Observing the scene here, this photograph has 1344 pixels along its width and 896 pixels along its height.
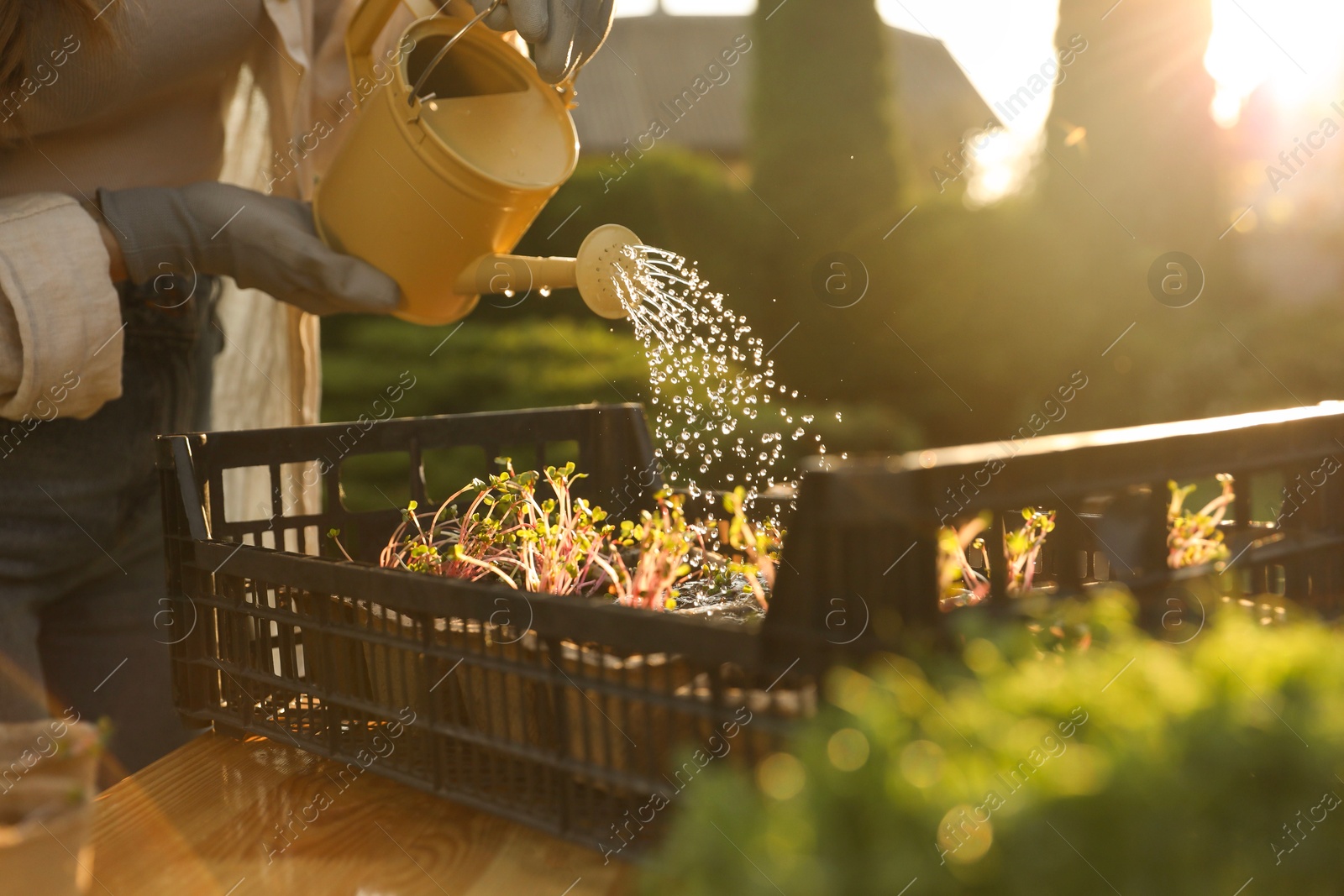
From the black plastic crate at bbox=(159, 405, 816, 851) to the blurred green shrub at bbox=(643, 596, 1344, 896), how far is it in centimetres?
8

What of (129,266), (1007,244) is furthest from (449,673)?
(1007,244)

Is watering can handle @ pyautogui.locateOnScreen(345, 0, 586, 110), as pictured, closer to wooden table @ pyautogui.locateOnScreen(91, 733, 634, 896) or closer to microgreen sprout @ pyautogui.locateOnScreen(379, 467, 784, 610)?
microgreen sprout @ pyautogui.locateOnScreen(379, 467, 784, 610)

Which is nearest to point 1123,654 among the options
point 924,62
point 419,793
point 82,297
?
point 419,793

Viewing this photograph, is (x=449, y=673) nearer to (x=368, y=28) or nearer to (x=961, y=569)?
(x=961, y=569)

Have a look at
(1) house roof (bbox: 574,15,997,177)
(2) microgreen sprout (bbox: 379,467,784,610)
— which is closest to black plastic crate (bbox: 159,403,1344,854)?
(2) microgreen sprout (bbox: 379,467,784,610)

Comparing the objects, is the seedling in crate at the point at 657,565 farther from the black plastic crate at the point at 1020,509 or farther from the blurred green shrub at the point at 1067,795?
the blurred green shrub at the point at 1067,795

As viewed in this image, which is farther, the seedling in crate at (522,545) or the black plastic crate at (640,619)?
the seedling in crate at (522,545)

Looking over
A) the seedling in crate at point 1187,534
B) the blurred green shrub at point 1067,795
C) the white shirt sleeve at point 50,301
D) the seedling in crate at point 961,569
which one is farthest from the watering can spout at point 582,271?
the blurred green shrub at point 1067,795

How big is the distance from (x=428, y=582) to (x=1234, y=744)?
600 millimetres

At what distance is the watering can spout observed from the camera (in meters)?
1.31

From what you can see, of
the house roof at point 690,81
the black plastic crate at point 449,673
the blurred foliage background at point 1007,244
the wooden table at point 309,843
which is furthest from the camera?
the house roof at point 690,81

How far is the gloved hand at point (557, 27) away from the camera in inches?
47.8

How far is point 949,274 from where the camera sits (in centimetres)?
741

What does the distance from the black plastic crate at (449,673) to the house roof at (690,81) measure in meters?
11.4
